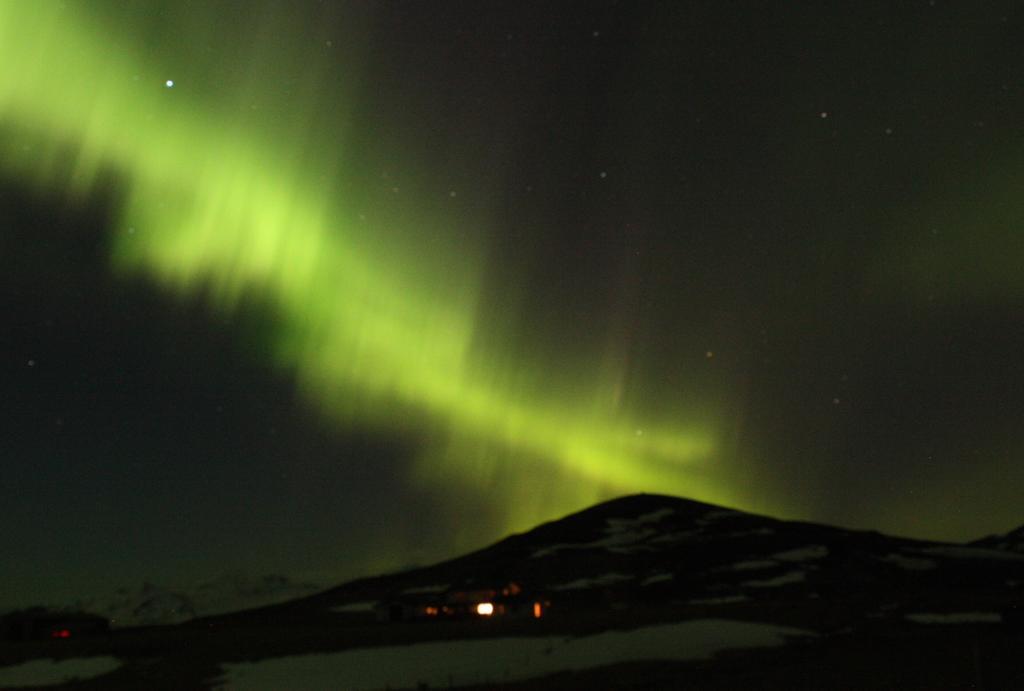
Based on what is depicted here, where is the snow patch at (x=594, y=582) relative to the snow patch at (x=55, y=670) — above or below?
above

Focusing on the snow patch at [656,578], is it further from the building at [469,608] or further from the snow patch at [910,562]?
the snow patch at [910,562]

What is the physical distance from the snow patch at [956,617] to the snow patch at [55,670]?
39.5 metres

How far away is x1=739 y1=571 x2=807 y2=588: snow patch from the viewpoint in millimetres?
90069

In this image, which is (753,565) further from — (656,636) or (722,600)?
(656,636)

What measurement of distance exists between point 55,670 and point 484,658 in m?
20.9

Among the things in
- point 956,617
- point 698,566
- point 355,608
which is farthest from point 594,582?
point 956,617

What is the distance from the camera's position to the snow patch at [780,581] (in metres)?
90.1

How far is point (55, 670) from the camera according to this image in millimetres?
44625

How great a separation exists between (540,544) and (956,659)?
13387 centimetres

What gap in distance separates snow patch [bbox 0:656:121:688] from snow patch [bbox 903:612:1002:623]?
3955cm

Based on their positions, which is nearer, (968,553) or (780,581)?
(780,581)

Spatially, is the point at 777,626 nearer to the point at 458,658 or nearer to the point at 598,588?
the point at 458,658

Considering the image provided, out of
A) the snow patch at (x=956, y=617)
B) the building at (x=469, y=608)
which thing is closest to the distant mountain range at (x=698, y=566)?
the building at (x=469, y=608)

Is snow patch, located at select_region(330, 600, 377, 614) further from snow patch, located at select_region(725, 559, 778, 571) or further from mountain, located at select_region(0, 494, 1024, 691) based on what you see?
snow patch, located at select_region(725, 559, 778, 571)
